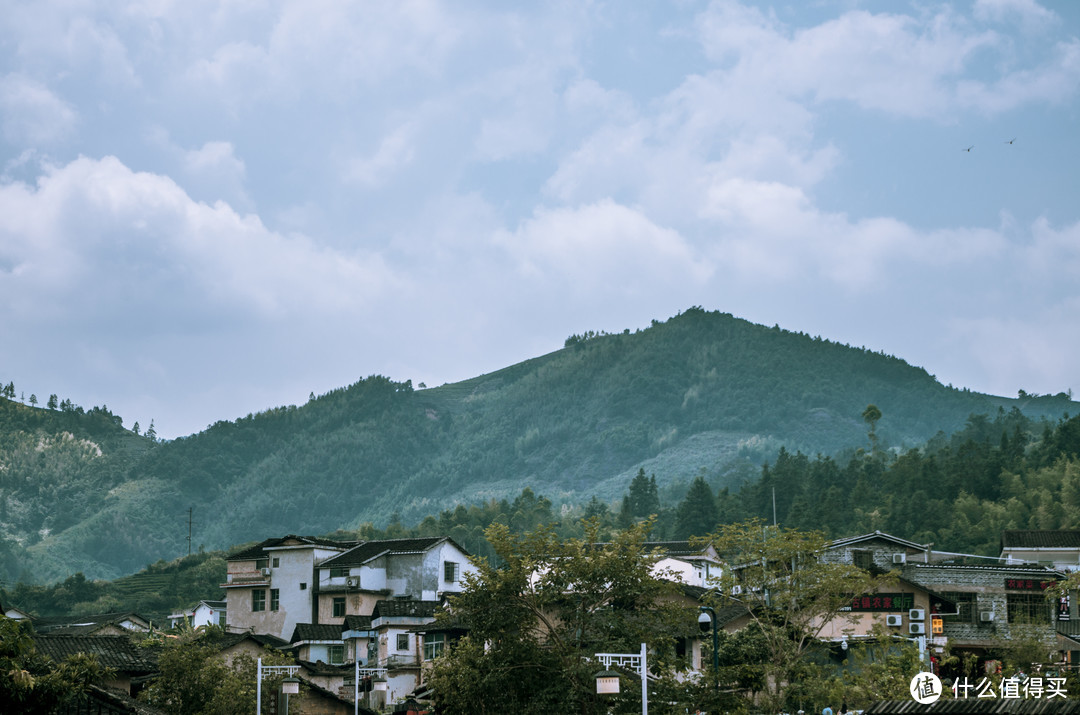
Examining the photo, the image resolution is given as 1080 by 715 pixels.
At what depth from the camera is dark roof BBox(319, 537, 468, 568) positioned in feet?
274

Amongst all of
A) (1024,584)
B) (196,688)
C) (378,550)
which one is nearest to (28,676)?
(196,688)

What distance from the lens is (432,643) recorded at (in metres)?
65.1

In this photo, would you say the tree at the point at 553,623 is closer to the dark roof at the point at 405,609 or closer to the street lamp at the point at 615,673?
the street lamp at the point at 615,673

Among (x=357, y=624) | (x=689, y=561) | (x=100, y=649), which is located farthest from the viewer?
(x=689, y=561)

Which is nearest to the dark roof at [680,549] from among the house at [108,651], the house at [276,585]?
the house at [276,585]

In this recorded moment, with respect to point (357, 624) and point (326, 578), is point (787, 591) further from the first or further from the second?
point (326, 578)

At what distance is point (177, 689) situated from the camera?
43188 mm

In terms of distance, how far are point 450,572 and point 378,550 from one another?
19.0 ft

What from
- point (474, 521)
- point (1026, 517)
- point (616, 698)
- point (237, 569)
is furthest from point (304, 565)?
point (474, 521)

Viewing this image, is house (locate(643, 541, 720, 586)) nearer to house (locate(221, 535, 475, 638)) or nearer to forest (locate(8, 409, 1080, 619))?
forest (locate(8, 409, 1080, 619))

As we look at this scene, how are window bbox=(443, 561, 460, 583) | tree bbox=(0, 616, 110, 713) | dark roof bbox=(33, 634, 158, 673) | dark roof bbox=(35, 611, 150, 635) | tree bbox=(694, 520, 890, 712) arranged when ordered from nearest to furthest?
tree bbox=(0, 616, 110, 713) → dark roof bbox=(33, 634, 158, 673) → tree bbox=(694, 520, 890, 712) → dark roof bbox=(35, 611, 150, 635) → window bbox=(443, 561, 460, 583)

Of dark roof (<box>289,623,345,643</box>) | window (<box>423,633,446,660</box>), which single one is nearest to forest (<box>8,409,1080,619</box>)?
dark roof (<box>289,623,345,643</box>)

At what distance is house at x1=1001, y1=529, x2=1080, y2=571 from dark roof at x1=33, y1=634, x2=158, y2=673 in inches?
2362

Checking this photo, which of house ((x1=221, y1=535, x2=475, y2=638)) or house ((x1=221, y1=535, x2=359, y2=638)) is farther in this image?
house ((x1=221, y1=535, x2=359, y2=638))
